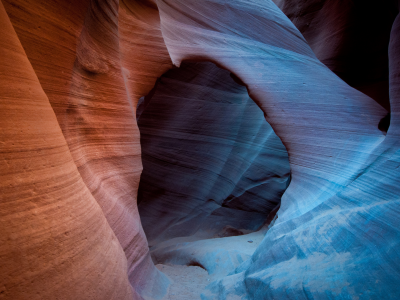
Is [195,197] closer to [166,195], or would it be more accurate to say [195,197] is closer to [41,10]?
[166,195]

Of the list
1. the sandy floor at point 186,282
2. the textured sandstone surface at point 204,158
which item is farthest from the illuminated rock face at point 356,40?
the sandy floor at point 186,282

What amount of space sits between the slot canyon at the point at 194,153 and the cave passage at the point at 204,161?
0.13 ft

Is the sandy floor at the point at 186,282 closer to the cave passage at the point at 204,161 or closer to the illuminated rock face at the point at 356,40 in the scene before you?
the cave passage at the point at 204,161

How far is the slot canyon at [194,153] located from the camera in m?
1.47

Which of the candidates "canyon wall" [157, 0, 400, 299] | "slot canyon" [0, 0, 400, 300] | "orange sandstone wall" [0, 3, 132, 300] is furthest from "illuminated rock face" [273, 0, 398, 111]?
"orange sandstone wall" [0, 3, 132, 300]

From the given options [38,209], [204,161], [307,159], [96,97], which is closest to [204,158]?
[204,161]

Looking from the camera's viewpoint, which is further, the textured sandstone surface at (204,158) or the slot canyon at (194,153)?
the textured sandstone surface at (204,158)

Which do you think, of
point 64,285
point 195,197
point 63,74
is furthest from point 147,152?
point 64,285

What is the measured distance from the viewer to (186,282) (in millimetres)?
3930

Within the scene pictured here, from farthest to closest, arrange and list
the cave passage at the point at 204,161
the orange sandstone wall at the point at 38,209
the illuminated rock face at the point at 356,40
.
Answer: the illuminated rock face at the point at 356,40
the cave passage at the point at 204,161
the orange sandstone wall at the point at 38,209

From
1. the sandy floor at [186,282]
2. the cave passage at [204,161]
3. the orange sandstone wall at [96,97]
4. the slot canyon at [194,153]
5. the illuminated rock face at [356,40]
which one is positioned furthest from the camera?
the illuminated rock face at [356,40]

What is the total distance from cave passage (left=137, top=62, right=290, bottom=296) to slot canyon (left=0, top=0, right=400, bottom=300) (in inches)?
1.5

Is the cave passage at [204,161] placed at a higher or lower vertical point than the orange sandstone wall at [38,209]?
lower

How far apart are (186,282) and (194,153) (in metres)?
3.50
